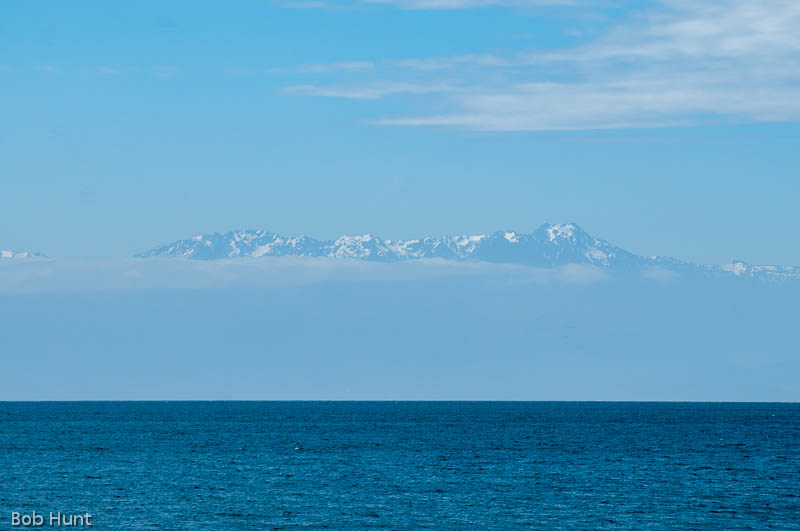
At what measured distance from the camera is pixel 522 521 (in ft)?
258

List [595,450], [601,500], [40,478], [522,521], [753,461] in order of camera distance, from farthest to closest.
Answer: [595,450]
[753,461]
[40,478]
[601,500]
[522,521]

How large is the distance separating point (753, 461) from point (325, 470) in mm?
49864

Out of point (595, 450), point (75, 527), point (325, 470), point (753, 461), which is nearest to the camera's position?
point (75, 527)

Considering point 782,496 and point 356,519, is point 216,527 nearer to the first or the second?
point 356,519

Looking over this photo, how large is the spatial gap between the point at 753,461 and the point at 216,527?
2972 inches

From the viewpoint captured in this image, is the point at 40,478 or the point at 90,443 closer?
the point at 40,478

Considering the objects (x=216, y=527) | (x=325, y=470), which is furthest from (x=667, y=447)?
(x=216, y=527)

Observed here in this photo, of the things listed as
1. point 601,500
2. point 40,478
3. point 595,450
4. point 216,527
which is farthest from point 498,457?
point 216,527

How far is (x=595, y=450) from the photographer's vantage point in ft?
484

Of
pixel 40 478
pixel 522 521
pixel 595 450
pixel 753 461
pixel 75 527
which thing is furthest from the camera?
pixel 595 450

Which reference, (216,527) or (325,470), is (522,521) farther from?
(325,470)

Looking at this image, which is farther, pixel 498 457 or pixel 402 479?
pixel 498 457

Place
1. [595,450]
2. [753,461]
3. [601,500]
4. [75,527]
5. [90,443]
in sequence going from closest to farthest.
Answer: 1. [75,527]
2. [601,500]
3. [753,461]
4. [595,450]
5. [90,443]

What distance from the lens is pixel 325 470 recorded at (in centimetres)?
11444
